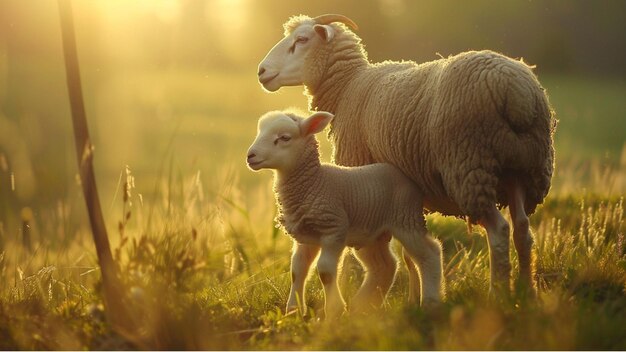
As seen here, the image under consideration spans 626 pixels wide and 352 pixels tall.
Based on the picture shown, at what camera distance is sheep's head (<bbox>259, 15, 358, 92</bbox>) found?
269 inches

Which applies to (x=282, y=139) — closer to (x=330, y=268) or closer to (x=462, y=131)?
(x=330, y=268)

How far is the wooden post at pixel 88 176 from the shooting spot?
5.02 meters

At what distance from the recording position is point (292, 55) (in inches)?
272

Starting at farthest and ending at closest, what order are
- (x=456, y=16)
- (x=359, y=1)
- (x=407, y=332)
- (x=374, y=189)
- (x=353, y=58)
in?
(x=456, y=16) → (x=359, y=1) → (x=353, y=58) → (x=374, y=189) → (x=407, y=332)

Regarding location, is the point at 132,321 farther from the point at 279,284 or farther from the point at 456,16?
the point at 456,16

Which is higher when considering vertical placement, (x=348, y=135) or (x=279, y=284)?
(x=348, y=135)

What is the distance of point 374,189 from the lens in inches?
222

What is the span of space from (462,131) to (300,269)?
1260 millimetres

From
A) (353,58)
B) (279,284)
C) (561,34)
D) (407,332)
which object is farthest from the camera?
(561,34)

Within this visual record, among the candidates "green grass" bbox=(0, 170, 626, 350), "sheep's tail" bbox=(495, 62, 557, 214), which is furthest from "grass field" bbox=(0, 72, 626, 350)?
"sheep's tail" bbox=(495, 62, 557, 214)

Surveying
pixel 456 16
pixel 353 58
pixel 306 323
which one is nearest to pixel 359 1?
pixel 456 16

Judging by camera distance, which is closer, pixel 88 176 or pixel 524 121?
pixel 88 176

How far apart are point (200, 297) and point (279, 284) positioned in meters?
0.76

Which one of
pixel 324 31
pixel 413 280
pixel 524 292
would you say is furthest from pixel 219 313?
pixel 324 31
